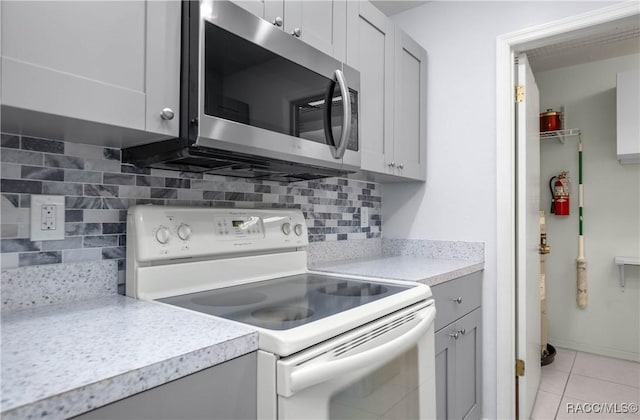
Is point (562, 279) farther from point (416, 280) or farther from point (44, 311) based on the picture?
point (44, 311)

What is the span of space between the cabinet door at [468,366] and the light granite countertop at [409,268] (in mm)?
233

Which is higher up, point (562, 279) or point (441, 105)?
point (441, 105)

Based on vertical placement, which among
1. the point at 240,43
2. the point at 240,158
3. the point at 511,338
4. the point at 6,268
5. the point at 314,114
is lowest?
the point at 511,338

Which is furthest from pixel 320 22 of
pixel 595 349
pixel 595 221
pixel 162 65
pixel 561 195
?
pixel 595 349

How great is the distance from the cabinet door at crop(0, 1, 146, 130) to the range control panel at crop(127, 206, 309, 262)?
0.33 meters

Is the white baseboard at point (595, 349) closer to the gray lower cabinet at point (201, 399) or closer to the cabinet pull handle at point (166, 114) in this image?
the gray lower cabinet at point (201, 399)

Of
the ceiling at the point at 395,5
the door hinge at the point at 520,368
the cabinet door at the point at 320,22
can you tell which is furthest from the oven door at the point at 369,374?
the ceiling at the point at 395,5

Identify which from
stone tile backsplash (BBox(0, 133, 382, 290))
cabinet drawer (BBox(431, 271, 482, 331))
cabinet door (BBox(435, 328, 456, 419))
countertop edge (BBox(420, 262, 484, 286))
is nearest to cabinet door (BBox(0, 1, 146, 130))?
stone tile backsplash (BBox(0, 133, 382, 290))

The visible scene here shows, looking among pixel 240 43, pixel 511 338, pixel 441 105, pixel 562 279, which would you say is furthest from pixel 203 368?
pixel 562 279

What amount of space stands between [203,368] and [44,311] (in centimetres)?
53

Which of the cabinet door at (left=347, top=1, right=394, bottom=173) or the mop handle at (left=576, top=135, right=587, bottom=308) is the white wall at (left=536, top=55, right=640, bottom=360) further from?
the cabinet door at (left=347, top=1, right=394, bottom=173)

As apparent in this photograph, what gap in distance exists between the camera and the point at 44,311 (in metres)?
0.97

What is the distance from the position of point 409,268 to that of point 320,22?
1084mm

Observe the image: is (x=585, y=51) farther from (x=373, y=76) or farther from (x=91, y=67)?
(x=91, y=67)
